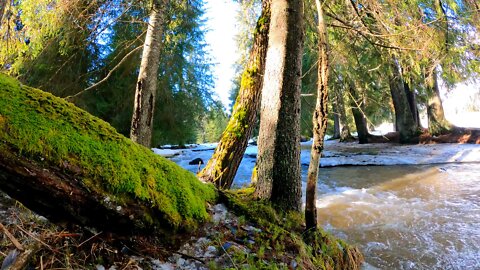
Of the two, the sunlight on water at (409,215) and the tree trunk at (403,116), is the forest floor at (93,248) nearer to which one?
the sunlight on water at (409,215)

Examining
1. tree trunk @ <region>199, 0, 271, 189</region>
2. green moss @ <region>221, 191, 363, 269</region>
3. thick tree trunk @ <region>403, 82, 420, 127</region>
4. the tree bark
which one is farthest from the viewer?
thick tree trunk @ <region>403, 82, 420, 127</region>

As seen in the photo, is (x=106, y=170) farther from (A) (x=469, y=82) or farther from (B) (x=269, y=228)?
(A) (x=469, y=82)

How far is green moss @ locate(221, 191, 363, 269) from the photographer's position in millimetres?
2336

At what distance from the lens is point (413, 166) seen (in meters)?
9.41

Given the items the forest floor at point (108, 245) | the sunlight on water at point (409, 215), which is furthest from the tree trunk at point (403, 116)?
the forest floor at point (108, 245)

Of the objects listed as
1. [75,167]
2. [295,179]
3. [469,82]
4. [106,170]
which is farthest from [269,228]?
[469,82]

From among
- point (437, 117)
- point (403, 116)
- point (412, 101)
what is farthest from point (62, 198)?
point (412, 101)

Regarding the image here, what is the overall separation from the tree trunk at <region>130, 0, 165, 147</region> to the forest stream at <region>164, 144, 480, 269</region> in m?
3.18

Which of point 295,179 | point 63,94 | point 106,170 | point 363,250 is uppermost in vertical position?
point 63,94

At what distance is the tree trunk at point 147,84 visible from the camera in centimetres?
447

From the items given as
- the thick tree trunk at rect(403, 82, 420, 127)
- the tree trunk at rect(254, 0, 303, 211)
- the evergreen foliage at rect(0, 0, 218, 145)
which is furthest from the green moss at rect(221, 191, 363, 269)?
the thick tree trunk at rect(403, 82, 420, 127)

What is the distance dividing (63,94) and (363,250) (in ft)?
23.4

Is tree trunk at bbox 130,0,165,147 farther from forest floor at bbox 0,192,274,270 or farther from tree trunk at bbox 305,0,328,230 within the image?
tree trunk at bbox 305,0,328,230

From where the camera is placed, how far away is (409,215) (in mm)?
4941
